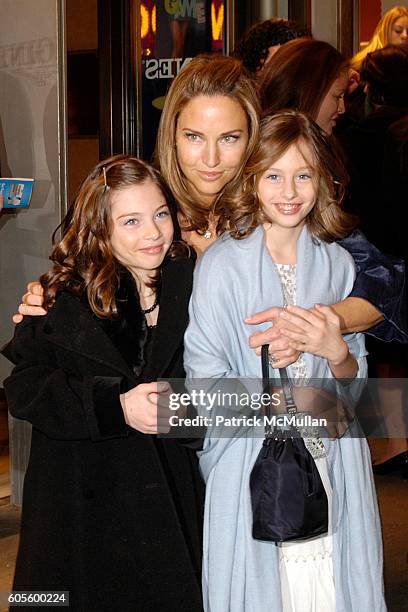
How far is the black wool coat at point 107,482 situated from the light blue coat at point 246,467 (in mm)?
69

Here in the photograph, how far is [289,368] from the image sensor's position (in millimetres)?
2244

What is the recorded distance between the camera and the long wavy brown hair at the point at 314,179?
2234mm

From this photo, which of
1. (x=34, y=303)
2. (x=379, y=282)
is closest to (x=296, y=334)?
(x=379, y=282)

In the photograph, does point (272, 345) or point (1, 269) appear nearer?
point (272, 345)

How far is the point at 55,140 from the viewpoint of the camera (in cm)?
429

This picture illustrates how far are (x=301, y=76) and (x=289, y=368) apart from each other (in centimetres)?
112

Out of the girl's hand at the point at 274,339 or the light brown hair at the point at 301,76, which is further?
the light brown hair at the point at 301,76

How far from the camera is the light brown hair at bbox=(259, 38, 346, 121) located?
9.80 feet

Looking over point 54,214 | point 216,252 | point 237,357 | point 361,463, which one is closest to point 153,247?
point 216,252

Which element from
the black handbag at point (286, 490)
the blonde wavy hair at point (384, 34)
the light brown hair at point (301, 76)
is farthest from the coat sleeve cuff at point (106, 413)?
the blonde wavy hair at point (384, 34)

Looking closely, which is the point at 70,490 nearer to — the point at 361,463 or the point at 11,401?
the point at 11,401

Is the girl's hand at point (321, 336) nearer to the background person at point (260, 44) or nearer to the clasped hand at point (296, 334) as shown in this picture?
the clasped hand at point (296, 334)

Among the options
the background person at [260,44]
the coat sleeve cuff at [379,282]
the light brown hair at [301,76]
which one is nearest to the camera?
the coat sleeve cuff at [379,282]

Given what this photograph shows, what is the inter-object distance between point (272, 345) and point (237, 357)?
0.11 m
